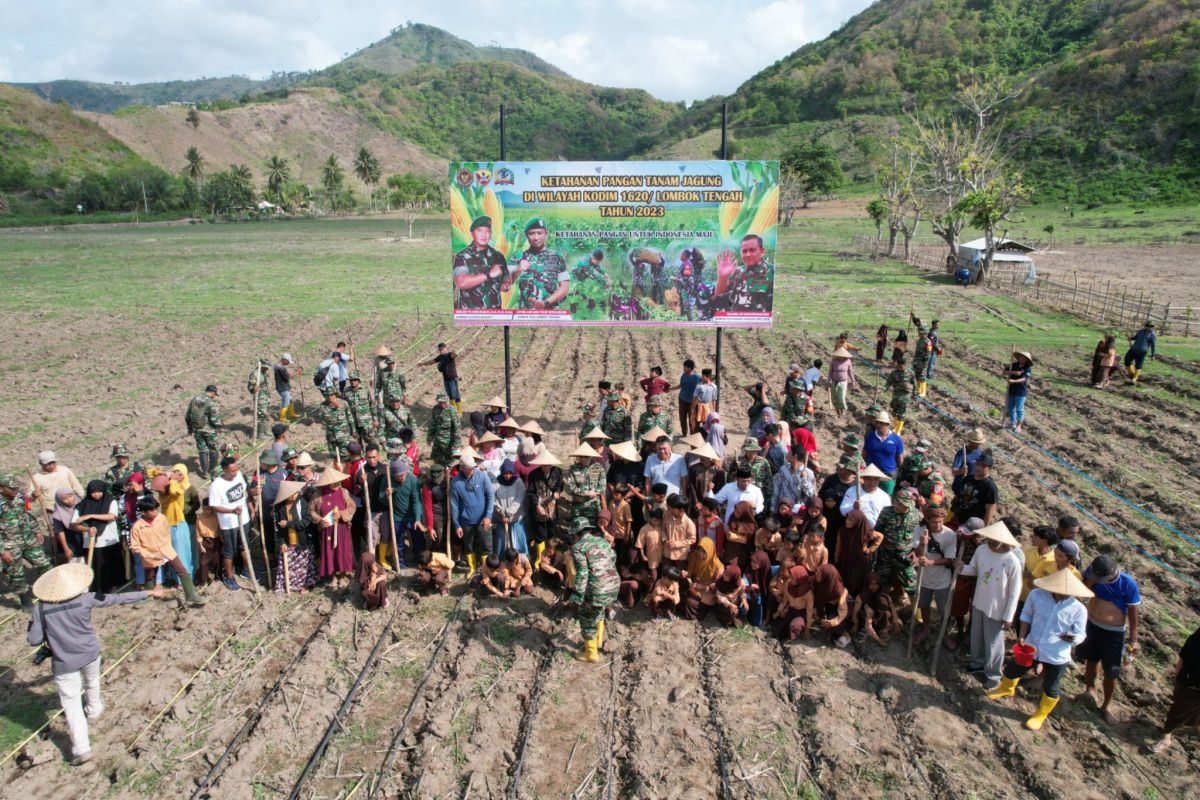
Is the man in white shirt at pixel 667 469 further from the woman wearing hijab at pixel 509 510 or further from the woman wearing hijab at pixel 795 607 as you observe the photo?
the woman wearing hijab at pixel 795 607

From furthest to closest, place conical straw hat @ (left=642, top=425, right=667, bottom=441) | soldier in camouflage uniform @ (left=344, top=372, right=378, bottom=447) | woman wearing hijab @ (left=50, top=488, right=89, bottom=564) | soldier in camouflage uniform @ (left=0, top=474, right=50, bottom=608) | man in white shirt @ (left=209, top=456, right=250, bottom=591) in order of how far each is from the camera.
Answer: soldier in camouflage uniform @ (left=344, top=372, right=378, bottom=447), conical straw hat @ (left=642, top=425, right=667, bottom=441), man in white shirt @ (left=209, top=456, right=250, bottom=591), woman wearing hijab @ (left=50, top=488, right=89, bottom=564), soldier in camouflage uniform @ (left=0, top=474, right=50, bottom=608)

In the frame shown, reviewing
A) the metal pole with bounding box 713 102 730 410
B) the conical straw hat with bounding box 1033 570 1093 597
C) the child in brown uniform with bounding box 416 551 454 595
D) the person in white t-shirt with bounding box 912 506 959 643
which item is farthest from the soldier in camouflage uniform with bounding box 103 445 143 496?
the conical straw hat with bounding box 1033 570 1093 597

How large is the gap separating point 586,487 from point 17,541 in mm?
5990

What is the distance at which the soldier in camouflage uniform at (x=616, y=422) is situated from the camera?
10273 millimetres

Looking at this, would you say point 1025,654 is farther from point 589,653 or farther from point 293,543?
point 293,543

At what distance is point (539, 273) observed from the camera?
12203 millimetres

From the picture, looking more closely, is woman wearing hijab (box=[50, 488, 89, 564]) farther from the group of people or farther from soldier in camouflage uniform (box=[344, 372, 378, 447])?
soldier in camouflage uniform (box=[344, 372, 378, 447])

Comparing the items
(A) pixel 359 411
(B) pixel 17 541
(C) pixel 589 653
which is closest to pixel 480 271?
(A) pixel 359 411

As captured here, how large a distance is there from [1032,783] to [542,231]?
9567 millimetres

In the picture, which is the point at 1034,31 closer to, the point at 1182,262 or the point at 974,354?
the point at 1182,262

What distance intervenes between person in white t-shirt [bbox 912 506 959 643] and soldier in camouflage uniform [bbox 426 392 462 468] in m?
6.07

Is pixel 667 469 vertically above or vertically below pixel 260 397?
above

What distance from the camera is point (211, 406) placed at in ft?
36.0

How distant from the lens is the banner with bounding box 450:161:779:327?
1171cm
